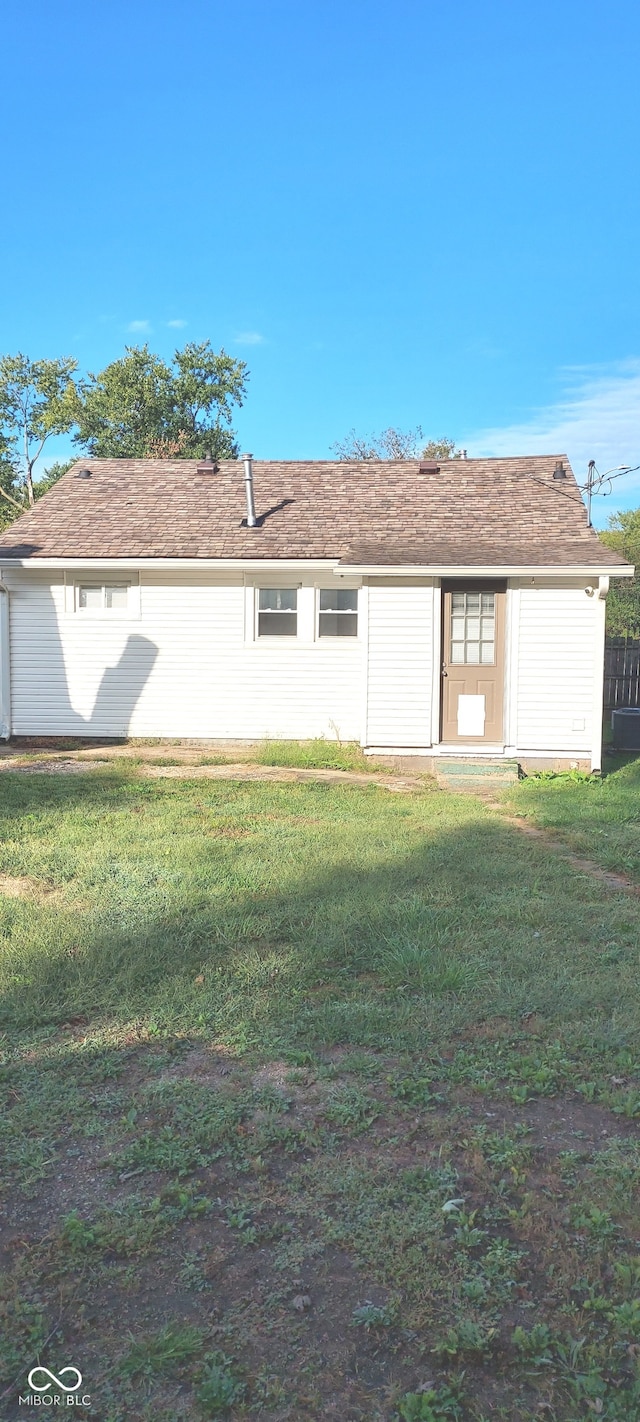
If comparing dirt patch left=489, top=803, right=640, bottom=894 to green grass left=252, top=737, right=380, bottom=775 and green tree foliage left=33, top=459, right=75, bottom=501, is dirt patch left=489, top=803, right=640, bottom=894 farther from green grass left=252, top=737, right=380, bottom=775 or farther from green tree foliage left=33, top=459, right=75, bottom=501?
green tree foliage left=33, top=459, right=75, bottom=501

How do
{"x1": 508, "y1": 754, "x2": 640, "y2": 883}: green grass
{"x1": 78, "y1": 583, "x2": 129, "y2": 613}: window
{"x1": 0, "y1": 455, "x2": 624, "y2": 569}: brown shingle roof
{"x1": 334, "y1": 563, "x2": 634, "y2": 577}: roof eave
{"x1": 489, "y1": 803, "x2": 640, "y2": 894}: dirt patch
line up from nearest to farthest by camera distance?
{"x1": 489, "y1": 803, "x2": 640, "y2": 894}: dirt patch < {"x1": 508, "y1": 754, "x2": 640, "y2": 883}: green grass < {"x1": 334, "y1": 563, "x2": 634, "y2": 577}: roof eave < {"x1": 0, "y1": 455, "x2": 624, "y2": 569}: brown shingle roof < {"x1": 78, "y1": 583, "x2": 129, "y2": 613}: window

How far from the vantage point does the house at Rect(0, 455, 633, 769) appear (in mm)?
10945

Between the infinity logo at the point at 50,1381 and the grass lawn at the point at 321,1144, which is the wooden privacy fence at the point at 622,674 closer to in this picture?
the grass lawn at the point at 321,1144

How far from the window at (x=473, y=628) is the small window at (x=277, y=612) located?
2.34m

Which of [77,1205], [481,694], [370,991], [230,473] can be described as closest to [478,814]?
[481,694]

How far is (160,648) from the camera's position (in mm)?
12555

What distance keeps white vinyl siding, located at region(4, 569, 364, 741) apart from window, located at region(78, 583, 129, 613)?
18 centimetres

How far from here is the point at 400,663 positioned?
1114 cm

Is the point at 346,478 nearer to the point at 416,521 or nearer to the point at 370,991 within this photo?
the point at 416,521

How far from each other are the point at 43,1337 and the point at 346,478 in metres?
13.5

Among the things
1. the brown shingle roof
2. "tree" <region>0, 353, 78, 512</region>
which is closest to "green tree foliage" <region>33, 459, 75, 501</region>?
"tree" <region>0, 353, 78, 512</region>

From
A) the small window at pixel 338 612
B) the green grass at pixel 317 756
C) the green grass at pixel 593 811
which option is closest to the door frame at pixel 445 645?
the green grass at pixel 593 811

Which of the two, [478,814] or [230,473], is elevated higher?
[230,473]

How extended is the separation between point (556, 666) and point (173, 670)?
5.23m
